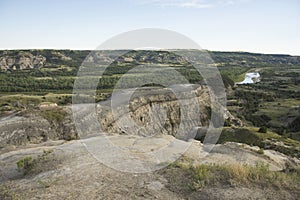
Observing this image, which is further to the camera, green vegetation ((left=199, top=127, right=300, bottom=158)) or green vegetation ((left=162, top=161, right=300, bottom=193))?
green vegetation ((left=199, top=127, right=300, bottom=158))

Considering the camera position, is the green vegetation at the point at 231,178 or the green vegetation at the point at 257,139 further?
the green vegetation at the point at 257,139

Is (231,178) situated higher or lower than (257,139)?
higher

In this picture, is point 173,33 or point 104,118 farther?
point 104,118

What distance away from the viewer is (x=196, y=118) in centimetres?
3538

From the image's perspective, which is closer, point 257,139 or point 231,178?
point 231,178

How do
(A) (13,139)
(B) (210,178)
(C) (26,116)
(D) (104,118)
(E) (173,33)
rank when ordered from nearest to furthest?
(B) (210,178) → (E) (173,33) → (A) (13,139) → (C) (26,116) → (D) (104,118)

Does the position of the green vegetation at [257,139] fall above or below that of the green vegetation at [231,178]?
below

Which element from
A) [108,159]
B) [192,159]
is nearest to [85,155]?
[108,159]

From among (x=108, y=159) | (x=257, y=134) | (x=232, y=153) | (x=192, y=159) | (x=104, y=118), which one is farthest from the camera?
(x=257, y=134)

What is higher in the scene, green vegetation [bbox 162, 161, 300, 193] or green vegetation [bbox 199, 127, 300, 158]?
green vegetation [bbox 162, 161, 300, 193]

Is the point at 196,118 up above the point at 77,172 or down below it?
below

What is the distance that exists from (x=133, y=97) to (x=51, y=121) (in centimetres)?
1003

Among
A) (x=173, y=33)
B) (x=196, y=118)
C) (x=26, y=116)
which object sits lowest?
(x=196, y=118)

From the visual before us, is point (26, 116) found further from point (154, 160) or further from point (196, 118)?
point (196, 118)
